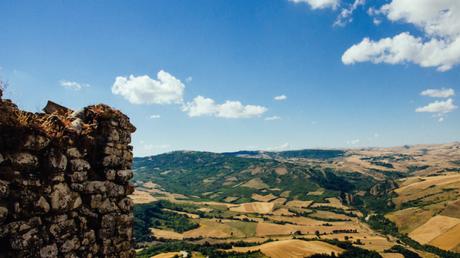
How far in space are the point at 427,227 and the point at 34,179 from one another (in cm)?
18751

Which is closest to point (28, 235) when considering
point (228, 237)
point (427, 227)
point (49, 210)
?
point (49, 210)

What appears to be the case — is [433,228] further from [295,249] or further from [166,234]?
[166,234]

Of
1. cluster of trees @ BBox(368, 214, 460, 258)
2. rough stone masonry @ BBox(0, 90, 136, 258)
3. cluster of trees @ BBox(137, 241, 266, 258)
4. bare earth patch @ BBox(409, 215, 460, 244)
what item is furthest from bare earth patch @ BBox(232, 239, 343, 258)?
rough stone masonry @ BBox(0, 90, 136, 258)

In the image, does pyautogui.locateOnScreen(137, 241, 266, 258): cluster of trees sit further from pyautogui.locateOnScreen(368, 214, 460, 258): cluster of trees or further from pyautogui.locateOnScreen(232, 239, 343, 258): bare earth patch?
pyautogui.locateOnScreen(368, 214, 460, 258): cluster of trees

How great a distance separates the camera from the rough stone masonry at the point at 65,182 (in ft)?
25.8

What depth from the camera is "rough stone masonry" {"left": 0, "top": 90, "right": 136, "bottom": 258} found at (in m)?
7.85

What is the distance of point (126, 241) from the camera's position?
1083cm

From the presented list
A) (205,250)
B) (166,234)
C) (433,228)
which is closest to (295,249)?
(205,250)

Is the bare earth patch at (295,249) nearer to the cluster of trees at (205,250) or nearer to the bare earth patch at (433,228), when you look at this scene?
the cluster of trees at (205,250)

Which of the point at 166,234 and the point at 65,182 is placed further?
the point at 166,234

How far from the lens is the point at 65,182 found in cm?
905

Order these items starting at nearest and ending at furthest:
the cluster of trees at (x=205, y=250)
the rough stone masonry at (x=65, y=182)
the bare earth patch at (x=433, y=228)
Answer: the rough stone masonry at (x=65, y=182) → the cluster of trees at (x=205, y=250) → the bare earth patch at (x=433, y=228)

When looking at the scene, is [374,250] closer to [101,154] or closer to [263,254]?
[263,254]

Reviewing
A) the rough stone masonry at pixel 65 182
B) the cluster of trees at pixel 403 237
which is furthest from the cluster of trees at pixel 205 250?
the rough stone masonry at pixel 65 182
